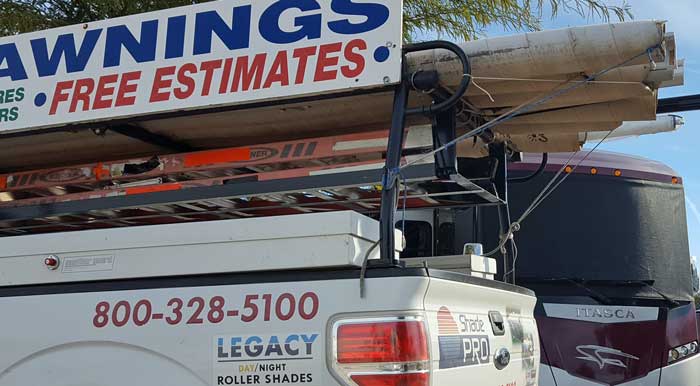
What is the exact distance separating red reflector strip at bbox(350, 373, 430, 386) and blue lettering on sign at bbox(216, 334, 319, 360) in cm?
20

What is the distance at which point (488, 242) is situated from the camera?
250 inches

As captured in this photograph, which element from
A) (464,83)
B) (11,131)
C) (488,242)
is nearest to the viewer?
(464,83)

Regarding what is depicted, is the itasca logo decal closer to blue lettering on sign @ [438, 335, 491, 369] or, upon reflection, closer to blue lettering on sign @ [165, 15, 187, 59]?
blue lettering on sign @ [438, 335, 491, 369]

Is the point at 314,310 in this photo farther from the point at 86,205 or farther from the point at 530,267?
the point at 530,267

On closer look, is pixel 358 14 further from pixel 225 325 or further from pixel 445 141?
pixel 225 325

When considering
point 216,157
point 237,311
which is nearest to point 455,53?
point 237,311

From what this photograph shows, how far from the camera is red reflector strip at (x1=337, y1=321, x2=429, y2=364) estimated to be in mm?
2809

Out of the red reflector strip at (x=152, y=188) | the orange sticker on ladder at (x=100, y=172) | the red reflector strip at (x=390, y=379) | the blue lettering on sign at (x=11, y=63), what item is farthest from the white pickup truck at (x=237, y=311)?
the orange sticker on ladder at (x=100, y=172)

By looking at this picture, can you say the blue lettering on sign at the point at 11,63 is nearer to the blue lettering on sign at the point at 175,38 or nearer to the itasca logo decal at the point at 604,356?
the blue lettering on sign at the point at 175,38

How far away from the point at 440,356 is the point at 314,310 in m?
0.48

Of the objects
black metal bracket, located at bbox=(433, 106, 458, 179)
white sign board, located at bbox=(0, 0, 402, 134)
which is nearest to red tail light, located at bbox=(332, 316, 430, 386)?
black metal bracket, located at bbox=(433, 106, 458, 179)

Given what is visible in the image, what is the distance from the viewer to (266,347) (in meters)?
2.95

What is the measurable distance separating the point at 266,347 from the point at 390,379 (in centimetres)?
47

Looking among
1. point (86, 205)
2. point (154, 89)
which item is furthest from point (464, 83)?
point (86, 205)
